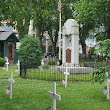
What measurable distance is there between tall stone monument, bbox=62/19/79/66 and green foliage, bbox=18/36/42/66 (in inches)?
193

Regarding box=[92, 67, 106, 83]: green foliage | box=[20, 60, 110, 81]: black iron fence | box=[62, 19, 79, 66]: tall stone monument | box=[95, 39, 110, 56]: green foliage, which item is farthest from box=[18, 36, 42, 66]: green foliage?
box=[95, 39, 110, 56]: green foliage

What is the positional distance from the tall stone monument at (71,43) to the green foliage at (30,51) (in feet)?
16.1

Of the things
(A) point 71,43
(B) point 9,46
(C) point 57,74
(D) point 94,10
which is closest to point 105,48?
(C) point 57,74

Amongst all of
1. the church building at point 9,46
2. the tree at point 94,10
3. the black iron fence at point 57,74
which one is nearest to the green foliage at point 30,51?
the black iron fence at point 57,74

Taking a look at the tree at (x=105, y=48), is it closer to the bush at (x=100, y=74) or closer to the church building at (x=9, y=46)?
the bush at (x=100, y=74)

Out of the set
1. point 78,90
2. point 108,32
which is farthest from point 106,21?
point 78,90

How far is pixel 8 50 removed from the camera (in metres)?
41.1

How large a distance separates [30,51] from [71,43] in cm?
636

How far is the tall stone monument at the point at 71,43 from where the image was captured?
1007 inches

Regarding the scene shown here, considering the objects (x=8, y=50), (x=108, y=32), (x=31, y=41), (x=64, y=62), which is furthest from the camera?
(x=108, y=32)

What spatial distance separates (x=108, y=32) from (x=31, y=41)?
2085 cm

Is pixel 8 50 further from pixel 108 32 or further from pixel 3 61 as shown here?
pixel 108 32

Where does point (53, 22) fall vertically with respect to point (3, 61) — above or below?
above

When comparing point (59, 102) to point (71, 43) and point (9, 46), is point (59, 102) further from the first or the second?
point (9, 46)
